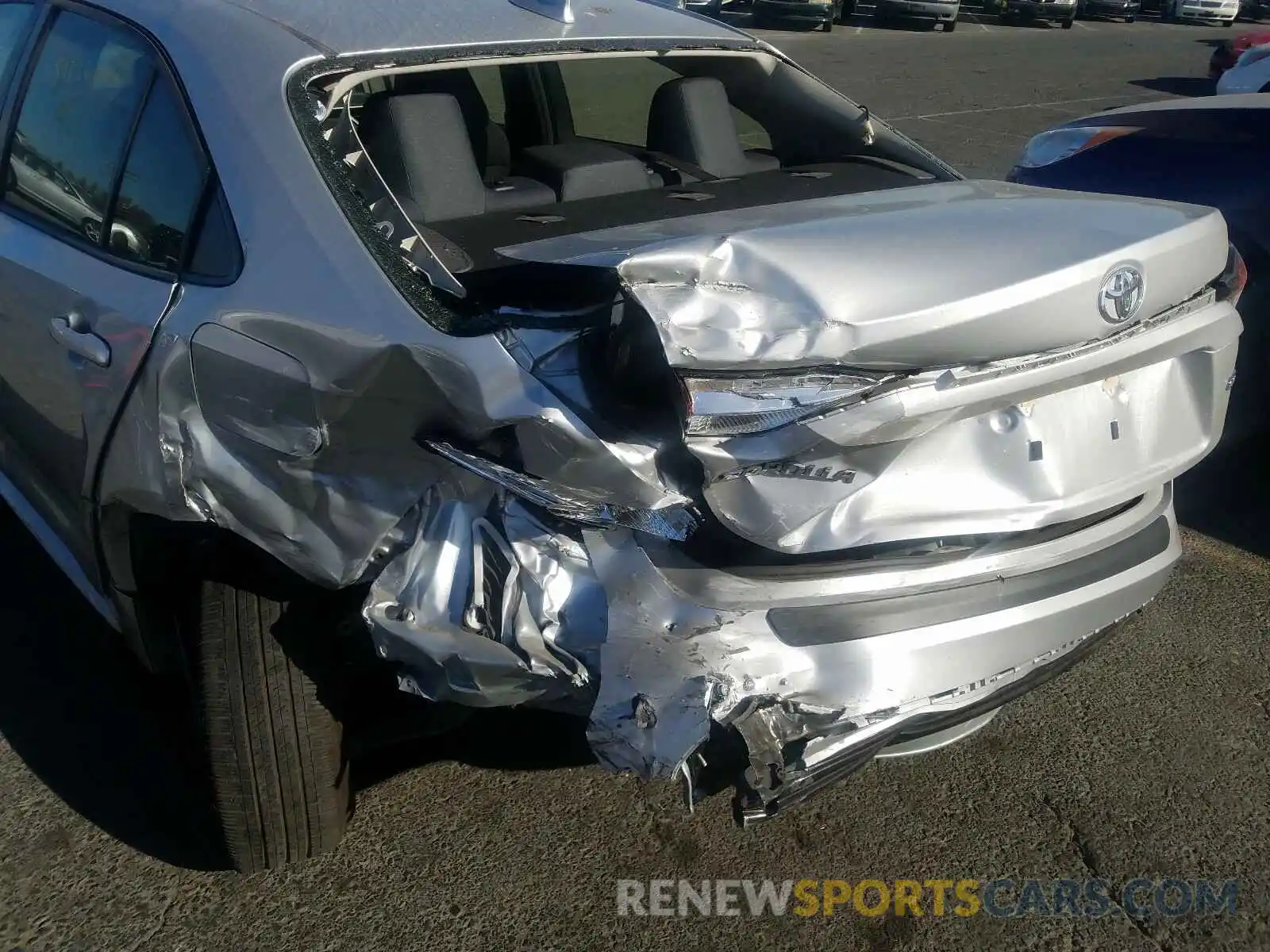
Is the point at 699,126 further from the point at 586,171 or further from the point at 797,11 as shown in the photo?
the point at 797,11

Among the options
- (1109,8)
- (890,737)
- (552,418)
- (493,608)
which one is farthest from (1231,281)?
(1109,8)

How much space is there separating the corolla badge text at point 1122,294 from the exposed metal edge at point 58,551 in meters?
2.20

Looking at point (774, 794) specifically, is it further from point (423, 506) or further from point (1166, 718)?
point (1166, 718)

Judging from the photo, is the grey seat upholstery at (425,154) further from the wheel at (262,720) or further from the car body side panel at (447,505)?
the wheel at (262,720)

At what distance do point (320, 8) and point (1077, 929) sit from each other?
258cm

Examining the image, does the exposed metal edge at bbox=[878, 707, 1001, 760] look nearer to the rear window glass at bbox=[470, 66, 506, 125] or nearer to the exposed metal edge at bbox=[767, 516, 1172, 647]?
the exposed metal edge at bbox=[767, 516, 1172, 647]

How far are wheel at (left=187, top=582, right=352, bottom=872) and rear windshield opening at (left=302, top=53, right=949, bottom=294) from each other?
2.52 feet

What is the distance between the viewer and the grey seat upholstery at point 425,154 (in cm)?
260

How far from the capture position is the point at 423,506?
198 centimetres

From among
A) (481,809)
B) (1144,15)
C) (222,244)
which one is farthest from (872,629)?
(1144,15)

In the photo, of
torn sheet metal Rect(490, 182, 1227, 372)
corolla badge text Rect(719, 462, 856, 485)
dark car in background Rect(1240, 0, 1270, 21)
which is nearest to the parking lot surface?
torn sheet metal Rect(490, 182, 1227, 372)

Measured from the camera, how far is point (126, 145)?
2.55 metres

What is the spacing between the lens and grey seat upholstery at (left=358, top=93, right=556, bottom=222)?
8.54ft

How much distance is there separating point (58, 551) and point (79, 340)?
30.8 inches
